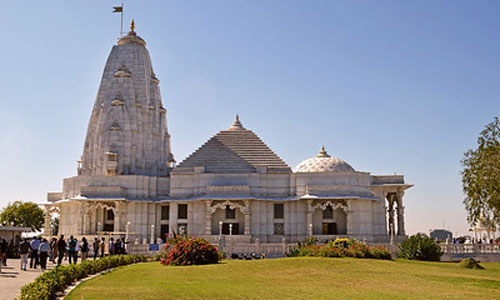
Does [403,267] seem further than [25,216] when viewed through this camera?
No

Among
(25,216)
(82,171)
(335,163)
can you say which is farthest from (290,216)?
(25,216)

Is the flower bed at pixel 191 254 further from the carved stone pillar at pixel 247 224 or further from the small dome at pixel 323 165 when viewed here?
the small dome at pixel 323 165

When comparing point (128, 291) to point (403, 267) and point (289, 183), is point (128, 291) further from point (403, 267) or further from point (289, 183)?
point (289, 183)

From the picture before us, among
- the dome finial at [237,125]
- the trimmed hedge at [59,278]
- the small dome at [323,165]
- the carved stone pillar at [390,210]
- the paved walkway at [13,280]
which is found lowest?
the paved walkway at [13,280]

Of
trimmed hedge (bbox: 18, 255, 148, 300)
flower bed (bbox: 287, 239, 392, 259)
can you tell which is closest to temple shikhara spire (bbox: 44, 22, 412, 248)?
flower bed (bbox: 287, 239, 392, 259)

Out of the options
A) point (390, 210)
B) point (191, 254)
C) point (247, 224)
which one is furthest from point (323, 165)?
point (191, 254)

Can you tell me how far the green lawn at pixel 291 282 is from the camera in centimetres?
1468

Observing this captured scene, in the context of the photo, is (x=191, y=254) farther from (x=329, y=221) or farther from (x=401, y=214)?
(x=401, y=214)

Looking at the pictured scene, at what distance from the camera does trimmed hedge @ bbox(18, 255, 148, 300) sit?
13.1 metres

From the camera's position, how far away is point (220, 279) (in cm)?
1902

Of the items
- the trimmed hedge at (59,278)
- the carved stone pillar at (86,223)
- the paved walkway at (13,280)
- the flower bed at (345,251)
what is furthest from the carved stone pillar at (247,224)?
the paved walkway at (13,280)

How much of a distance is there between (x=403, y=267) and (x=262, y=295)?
1082 centimetres

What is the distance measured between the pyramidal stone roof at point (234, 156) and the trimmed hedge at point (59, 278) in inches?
960

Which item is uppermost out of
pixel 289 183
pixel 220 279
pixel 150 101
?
pixel 150 101
